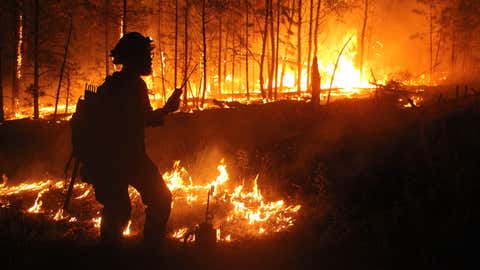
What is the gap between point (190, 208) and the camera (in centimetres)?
792

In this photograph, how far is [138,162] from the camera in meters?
4.70

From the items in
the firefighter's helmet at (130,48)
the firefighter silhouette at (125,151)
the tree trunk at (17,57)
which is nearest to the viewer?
the firefighter silhouette at (125,151)

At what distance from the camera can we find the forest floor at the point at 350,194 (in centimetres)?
506

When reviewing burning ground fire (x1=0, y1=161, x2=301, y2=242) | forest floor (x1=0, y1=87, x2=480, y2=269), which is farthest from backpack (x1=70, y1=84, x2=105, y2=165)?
burning ground fire (x1=0, y1=161, x2=301, y2=242)

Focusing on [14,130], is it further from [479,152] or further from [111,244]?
[479,152]

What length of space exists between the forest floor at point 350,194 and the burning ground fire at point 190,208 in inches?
14.6

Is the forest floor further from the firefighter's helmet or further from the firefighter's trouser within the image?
the firefighter's helmet

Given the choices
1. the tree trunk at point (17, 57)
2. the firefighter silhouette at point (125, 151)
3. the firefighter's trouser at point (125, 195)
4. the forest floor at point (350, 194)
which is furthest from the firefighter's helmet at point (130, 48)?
the tree trunk at point (17, 57)

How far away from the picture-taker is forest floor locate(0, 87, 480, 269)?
16.6 ft

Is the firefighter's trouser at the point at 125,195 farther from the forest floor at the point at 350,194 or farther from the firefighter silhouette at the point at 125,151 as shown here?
the forest floor at the point at 350,194

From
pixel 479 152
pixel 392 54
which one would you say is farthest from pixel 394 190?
pixel 392 54

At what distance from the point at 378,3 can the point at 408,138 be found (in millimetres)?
47960

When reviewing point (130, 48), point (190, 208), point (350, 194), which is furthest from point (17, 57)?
point (350, 194)

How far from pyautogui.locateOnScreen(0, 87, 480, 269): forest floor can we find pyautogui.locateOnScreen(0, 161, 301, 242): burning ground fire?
371 mm
